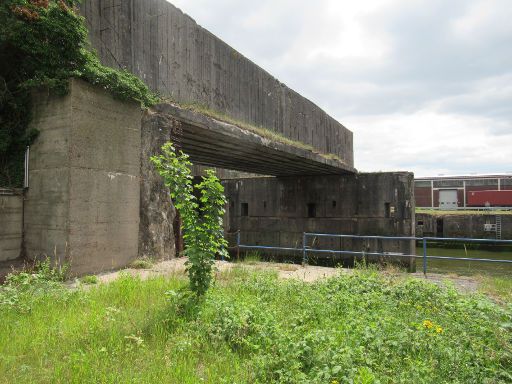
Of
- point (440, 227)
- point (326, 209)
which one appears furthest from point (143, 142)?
point (440, 227)

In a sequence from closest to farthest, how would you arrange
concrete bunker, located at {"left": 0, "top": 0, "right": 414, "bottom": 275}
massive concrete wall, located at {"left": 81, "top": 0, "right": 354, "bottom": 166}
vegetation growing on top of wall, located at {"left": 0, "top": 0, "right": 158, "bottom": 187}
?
1. vegetation growing on top of wall, located at {"left": 0, "top": 0, "right": 158, "bottom": 187}
2. concrete bunker, located at {"left": 0, "top": 0, "right": 414, "bottom": 275}
3. massive concrete wall, located at {"left": 81, "top": 0, "right": 354, "bottom": 166}

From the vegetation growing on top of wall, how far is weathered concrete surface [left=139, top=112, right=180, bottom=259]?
1.21 meters

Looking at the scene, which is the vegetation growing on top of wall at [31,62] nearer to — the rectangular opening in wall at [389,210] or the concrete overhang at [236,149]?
the concrete overhang at [236,149]

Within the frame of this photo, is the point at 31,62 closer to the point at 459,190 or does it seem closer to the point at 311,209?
the point at 311,209

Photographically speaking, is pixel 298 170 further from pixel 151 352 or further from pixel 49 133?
pixel 151 352

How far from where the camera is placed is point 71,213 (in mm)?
6312

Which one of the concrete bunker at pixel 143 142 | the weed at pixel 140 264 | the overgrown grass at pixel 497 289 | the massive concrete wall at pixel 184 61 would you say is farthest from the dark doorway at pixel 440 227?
the weed at pixel 140 264

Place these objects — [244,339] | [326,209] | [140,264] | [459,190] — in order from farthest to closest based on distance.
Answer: [459,190], [326,209], [140,264], [244,339]

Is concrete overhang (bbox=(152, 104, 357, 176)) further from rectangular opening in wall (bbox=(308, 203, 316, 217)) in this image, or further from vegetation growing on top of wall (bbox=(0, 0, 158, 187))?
vegetation growing on top of wall (bbox=(0, 0, 158, 187))

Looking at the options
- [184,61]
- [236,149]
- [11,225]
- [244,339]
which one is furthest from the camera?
[236,149]

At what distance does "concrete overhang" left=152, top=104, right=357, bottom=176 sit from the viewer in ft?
29.4

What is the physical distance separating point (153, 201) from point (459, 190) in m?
46.7

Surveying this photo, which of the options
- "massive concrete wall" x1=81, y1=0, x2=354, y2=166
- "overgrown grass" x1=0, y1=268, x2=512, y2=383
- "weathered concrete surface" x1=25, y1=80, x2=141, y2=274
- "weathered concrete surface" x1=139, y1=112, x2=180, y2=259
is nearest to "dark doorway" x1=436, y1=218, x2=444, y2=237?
"massive concrete wall" x1=81, y1=0, x2=354, y2=166

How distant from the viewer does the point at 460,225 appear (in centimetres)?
2894
